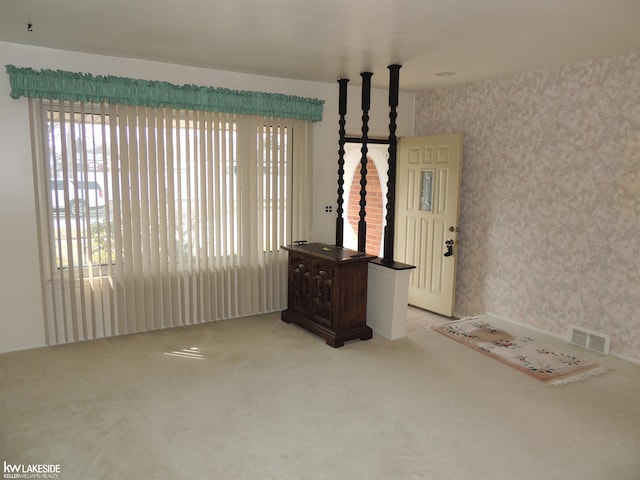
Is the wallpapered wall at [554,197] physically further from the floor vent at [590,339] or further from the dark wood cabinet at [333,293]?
the dark wood cabinet at [333,293]

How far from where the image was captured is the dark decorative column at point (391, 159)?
4059mm

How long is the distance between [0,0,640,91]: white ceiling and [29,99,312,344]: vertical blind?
0.60 m

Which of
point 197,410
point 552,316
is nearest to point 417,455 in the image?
point 197,410

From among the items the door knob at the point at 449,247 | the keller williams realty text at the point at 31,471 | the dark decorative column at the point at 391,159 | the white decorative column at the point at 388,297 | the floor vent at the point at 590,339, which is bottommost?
the keller williams realty text at the point at 31,471

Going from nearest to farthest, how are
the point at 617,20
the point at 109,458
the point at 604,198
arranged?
1. the point at 109,458
2. the point at 617,20
3. the point at 604,198

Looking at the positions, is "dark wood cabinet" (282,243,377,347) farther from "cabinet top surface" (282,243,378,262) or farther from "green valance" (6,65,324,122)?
"green valance" (6,65,324,122)

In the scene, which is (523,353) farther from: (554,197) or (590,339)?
(554,197)

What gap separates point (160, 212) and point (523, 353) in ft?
11.3

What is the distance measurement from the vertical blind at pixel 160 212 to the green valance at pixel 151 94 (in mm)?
96

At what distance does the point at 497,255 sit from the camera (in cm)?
465

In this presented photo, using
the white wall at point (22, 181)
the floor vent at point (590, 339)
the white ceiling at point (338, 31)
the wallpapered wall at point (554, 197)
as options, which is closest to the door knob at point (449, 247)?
the wallpapered wall at point (554, 197)

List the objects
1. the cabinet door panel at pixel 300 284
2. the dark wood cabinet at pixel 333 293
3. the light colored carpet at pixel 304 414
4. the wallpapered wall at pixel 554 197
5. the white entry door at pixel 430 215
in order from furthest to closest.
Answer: the white entry door at pixel 430 215 < the cabinet door panel at pixel 300 284 < the dark wood cabinet at pixel 333 293 < the wallpapered wall at pixel 554 197 < the light colored carpet at pixel 304 414

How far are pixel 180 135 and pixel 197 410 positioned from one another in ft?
8.13

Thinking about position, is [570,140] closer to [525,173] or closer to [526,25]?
[525,173]
